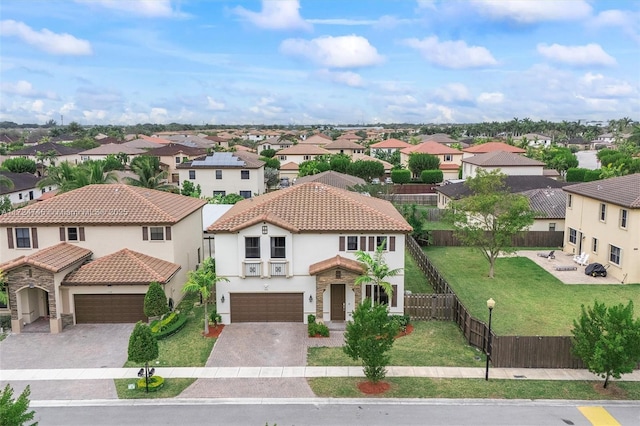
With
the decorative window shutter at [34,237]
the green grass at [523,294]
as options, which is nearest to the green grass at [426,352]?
the green grass at [523,294]

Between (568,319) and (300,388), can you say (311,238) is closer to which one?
(300,388)

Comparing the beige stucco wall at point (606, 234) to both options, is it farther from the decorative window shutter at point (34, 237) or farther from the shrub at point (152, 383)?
the decorative window shutter at point (34, 237)

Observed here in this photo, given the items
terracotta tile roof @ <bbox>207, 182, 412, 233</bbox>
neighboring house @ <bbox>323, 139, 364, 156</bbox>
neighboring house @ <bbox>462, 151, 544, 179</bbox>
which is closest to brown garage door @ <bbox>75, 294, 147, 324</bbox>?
terracotta tile roof @ <bbox>207, 182, 412, 233</bbox>

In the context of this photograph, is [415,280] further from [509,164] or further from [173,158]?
Result: [173,158]

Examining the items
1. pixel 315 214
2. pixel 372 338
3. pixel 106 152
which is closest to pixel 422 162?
pixel 106 152

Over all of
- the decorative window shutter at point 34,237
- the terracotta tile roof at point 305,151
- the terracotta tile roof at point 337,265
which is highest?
the terracotta tile roof at point 305,151

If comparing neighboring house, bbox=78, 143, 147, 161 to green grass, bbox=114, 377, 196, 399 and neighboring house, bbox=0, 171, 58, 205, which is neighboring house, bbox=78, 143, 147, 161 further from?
green grass, bbox=114, 377, 196, 399
